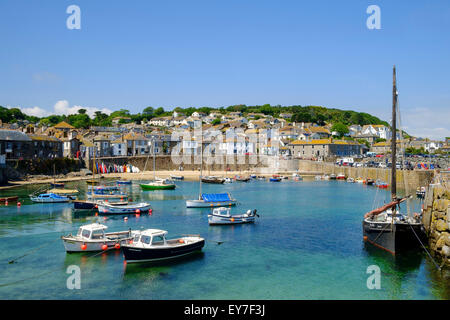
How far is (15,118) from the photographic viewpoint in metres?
199

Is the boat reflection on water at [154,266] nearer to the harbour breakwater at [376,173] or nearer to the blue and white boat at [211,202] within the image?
the blue and white boat at [211,202]

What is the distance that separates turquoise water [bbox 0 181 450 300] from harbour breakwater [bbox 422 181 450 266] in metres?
1.24

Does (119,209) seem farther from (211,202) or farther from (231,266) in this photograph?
(231,266)

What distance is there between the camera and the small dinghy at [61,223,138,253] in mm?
29594

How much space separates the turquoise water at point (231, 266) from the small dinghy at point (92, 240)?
712 millimetres

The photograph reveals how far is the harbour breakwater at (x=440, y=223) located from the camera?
26.1 meters

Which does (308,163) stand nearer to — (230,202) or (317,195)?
(317,195)

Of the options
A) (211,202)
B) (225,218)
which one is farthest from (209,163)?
(225,218)

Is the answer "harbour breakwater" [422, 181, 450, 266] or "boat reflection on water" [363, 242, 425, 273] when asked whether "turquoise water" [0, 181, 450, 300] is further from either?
"harbour breakwater" [422, 181, 450, 266]

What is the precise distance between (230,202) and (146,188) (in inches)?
1109

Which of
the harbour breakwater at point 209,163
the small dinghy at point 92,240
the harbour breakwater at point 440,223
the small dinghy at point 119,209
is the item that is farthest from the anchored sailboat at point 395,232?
the harbour breakwater at point 209,163
